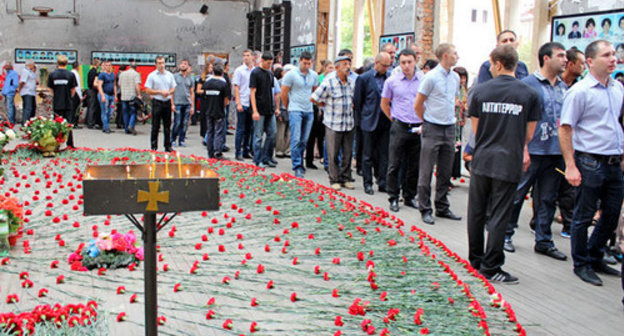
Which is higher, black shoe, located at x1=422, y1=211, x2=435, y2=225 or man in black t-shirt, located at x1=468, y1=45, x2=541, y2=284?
man in black t-shirt, located at x1=468, y1=45, x2=541, y2=284

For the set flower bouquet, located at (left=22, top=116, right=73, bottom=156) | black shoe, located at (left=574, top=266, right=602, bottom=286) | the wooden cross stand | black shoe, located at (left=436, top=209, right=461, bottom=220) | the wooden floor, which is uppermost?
the wooden cross stand

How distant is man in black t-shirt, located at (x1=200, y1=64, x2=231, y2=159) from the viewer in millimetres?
12141

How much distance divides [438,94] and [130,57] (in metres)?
17.7

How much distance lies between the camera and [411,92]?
26.9 ft

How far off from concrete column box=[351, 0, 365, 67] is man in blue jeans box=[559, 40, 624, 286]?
1078 cm

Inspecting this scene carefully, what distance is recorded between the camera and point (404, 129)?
8164 mm

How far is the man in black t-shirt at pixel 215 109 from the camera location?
39.8 ft

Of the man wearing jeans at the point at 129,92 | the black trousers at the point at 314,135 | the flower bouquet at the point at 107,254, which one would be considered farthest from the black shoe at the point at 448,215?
the man wearing jeans at the point at 129,92

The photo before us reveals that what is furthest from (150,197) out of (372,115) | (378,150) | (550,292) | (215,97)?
(215,97)

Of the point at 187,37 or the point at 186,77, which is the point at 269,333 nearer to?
the point at 186,77

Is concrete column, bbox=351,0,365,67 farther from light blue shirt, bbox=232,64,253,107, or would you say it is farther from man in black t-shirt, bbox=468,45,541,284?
man in black t-shirt, bbox=468,45,541,284

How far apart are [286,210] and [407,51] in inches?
95.7

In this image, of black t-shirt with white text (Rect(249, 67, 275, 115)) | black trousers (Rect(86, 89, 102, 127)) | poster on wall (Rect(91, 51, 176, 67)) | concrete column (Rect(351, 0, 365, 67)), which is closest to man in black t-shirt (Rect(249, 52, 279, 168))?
black t-shirt with white text (Rect(249, 67, 275, 115))

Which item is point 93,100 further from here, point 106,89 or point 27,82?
point 27,82
